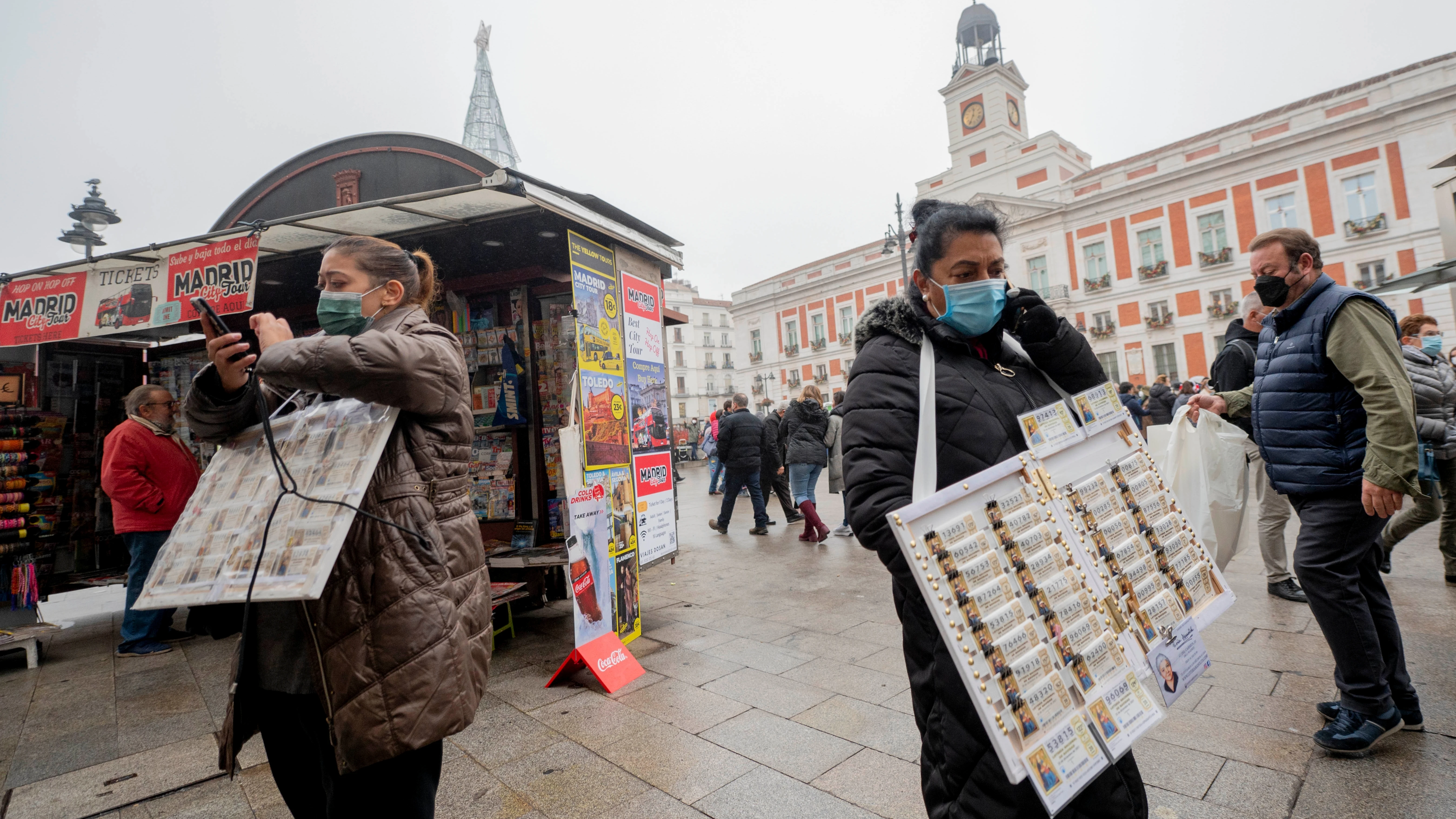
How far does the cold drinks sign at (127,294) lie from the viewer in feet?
15.6

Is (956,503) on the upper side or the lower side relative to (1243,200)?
lower

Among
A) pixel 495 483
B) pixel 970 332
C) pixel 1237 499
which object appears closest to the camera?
pixel 970 332

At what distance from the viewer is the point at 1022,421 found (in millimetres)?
1487

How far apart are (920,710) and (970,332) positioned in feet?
2.92

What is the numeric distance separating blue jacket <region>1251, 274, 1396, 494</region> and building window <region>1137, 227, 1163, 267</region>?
33271 millimetres

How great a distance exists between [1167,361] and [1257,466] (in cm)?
3015

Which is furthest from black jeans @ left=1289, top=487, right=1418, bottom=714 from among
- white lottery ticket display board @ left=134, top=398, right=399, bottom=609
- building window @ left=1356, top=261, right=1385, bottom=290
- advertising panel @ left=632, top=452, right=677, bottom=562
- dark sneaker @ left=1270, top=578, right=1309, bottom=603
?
building window @ left=1356, top=261, right=1385, bottom=290

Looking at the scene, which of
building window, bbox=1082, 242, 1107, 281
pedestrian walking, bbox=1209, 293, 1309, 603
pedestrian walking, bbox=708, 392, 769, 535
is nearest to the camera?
pedestrian walking, bbox=1209, 293, 1309, 603

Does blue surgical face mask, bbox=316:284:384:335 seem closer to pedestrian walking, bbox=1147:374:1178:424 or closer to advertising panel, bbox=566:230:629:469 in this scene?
advertising panel, bbox=566:230:629:469

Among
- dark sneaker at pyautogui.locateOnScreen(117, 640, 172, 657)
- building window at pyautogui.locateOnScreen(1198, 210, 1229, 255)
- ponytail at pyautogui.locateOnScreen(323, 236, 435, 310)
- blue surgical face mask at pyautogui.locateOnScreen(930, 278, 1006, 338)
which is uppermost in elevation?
building window at pyautogui.locateOnScreen(1198, 210, 1229, 255)

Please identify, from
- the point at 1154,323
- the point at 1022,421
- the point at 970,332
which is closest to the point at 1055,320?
the point at 970,332

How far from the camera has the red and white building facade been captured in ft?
80.8

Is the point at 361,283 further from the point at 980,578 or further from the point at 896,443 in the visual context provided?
the point at 980,578

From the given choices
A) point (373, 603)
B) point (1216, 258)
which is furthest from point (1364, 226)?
point (373, 603)
